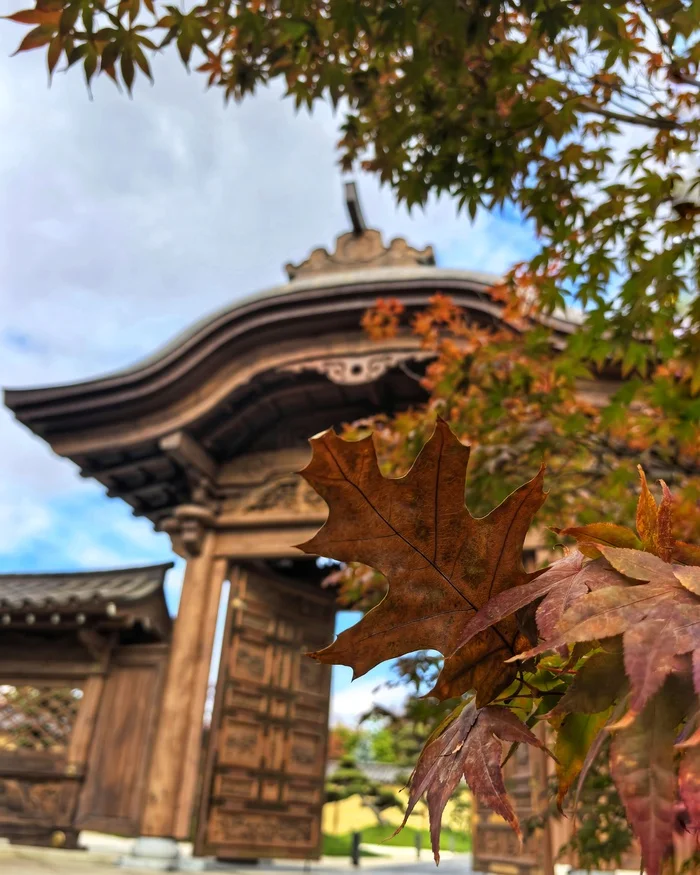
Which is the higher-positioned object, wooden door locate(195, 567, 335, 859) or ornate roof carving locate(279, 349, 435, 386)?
ornate roof carving locate(279, 349, 435, 386)

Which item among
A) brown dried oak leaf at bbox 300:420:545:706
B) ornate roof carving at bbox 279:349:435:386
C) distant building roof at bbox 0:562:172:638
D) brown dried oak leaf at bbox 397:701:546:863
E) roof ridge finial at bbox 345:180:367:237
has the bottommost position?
brown dried oak leaf at bbox 397:701:546:863

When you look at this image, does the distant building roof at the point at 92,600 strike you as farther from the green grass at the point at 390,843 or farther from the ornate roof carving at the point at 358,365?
the green grass at the point at 390,843

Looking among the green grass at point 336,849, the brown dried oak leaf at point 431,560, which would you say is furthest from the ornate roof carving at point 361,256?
the green grass at point 336,849

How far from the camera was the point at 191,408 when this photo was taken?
697 centimetres

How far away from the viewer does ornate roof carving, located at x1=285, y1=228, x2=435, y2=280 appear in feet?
25.3

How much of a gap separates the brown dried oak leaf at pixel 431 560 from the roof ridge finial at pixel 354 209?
7.96 meters

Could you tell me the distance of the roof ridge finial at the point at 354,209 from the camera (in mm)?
7969

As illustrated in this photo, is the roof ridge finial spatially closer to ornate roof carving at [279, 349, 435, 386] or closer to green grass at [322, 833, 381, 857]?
ornate roof carving at [279, 349, 435, 386]

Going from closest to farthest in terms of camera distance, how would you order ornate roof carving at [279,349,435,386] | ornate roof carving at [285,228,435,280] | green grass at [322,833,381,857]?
ornate roof carving at [279,349,435,386], ornate roof carving at [285,228,435,280], green grass at [322,833,381,857]

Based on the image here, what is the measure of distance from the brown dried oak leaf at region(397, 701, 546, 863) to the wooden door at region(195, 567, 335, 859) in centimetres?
639

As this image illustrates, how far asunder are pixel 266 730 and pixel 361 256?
5.37 meters

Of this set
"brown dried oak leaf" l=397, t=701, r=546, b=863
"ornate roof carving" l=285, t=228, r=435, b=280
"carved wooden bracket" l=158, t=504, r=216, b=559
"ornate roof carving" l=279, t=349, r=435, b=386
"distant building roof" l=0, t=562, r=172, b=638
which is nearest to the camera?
"brown dried oak leaf" l=397, t=701, r=546, b=863

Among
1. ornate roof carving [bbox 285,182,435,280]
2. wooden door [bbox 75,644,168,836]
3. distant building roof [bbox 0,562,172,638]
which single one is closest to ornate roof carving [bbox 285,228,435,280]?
ornate roof carving [bbox 285,182,435,280]

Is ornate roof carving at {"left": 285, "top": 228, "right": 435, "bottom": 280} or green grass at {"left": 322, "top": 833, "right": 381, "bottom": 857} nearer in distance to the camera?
ornate roof carving at {"left": 285, "top": 228, "right": 435, "bottom": 280}
